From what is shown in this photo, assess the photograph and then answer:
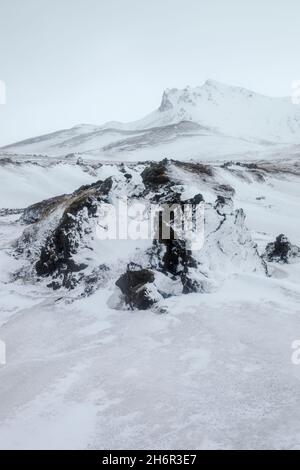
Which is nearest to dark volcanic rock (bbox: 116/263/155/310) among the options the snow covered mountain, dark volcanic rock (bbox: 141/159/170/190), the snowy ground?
the snowy ground

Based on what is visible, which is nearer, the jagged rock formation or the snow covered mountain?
the jagged rock formation

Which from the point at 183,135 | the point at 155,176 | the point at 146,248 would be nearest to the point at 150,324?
the point at 146,248

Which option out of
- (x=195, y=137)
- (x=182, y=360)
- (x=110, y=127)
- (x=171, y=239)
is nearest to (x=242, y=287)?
(x=171, y=239)

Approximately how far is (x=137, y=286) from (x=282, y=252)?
7263mm

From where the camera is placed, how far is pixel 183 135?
14138cm

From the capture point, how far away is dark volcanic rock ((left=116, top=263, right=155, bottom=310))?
12078mm

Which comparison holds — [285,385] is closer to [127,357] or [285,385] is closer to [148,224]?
[127,357]

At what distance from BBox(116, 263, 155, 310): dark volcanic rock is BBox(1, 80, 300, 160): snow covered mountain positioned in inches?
3646

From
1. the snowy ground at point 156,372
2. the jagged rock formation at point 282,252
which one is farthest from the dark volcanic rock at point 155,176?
the snowy ground at point 156,372

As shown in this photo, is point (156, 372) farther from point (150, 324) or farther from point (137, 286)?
point (137, 286)

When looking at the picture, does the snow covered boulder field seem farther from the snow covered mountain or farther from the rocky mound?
the snow covered mountain

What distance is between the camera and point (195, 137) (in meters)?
135

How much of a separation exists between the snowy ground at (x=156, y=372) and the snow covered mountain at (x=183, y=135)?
93926 mm

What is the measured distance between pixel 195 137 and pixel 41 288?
411 ft
